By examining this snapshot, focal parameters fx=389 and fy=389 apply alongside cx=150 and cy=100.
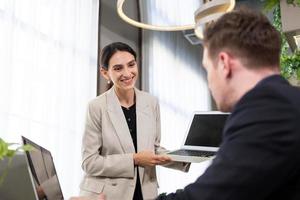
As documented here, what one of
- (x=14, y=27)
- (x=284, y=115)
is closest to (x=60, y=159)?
(x=14, y=27)

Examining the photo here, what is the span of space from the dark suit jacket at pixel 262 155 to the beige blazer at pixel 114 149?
99 centimetres

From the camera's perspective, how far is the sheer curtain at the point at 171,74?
4.11 metres

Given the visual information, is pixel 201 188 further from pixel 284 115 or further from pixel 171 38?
pixel 171 38

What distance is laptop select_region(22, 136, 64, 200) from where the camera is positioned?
1087mm

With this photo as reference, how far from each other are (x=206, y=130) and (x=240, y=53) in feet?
3.47

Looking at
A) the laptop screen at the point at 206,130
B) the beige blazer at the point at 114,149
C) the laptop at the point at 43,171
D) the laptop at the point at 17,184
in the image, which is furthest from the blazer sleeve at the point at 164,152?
the laptop at the point at 17,184

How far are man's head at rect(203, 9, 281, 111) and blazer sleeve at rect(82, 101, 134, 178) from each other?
0.90 m

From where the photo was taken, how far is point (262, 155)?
73 centimetres

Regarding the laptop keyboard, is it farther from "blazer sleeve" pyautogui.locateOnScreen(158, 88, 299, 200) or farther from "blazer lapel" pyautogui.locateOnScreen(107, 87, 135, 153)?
"blazer sleeve" pyautogui.locateOnScreen(158, 88, 299, 200)

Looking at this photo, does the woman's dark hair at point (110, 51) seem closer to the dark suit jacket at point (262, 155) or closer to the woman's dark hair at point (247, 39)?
the woman's dark hair at point (247, 39)

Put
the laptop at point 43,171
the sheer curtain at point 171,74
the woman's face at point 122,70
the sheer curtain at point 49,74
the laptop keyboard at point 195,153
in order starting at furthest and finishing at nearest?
the sheer curtain at point 171,74, the sheer curtain at point 49,74, the woman's face at point 122,70, the laptop keyboard at point 195,153, the laptop at point 43,171

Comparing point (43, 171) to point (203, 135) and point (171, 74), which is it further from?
point (171, 74)

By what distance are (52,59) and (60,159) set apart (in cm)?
67

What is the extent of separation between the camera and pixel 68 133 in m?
2.70
